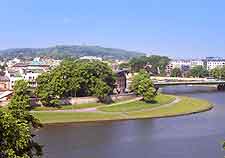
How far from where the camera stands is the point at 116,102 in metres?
51.3

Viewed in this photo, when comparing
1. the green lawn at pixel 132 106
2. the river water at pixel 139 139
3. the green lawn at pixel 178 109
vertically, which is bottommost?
the river water at pixel 139 139

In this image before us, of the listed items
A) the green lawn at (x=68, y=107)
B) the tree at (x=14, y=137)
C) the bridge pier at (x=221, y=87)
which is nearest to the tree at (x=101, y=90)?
the green lawn at (x=68, y=107)

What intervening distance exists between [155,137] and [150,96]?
738 inches

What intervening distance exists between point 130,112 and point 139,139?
43.9 feet

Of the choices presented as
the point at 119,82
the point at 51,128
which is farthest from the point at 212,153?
the point at 119,82

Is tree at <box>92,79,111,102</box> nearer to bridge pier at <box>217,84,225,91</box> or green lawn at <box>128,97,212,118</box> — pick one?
green lawn at <box>128,97,212,118</box>

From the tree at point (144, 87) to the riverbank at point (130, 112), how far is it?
0.98m

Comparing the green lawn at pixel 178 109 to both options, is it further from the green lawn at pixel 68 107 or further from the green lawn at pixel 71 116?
the green lawn at pixel 68 107

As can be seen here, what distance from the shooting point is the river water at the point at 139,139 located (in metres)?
28.0

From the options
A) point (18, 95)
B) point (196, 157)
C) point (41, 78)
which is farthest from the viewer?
point (41, 78)

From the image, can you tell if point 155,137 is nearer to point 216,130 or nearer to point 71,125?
point 216,130

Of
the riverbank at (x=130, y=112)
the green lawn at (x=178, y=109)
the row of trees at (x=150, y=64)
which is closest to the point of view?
the riverbank at (x=130, y=112)

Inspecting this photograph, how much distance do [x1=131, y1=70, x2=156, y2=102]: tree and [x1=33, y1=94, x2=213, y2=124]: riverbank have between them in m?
0.98

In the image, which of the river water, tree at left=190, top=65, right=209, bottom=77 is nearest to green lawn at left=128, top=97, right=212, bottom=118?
the river water
